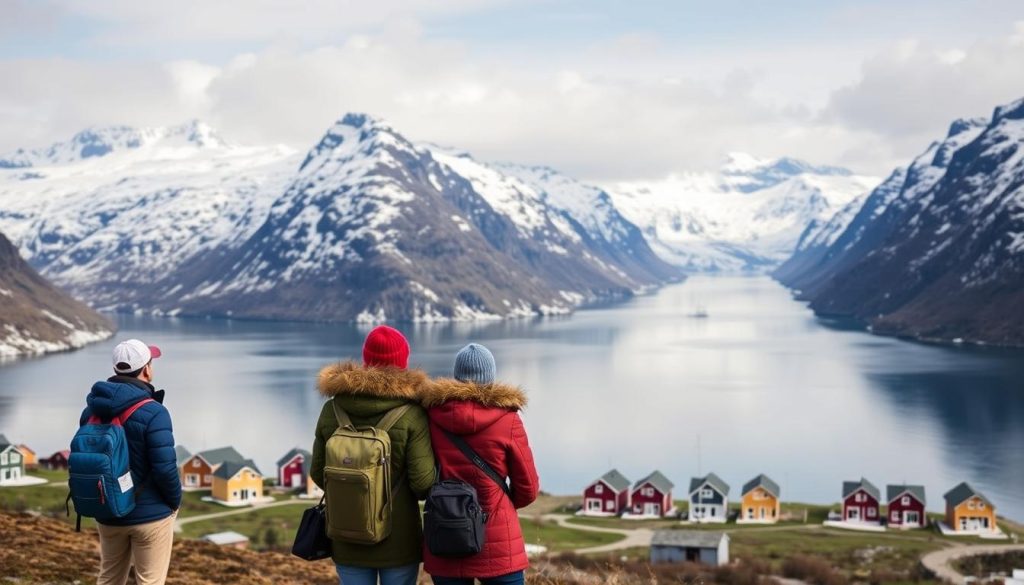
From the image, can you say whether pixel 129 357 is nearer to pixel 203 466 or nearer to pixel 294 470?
pixel 294 470

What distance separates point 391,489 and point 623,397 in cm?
13263

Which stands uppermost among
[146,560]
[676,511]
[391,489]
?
[391,489]

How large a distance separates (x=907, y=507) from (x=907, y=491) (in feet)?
5.09

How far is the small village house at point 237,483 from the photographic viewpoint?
78.8 m

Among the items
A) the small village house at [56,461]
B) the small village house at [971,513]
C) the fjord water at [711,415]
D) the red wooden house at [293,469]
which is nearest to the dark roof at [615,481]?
the fjord water at [711,415]

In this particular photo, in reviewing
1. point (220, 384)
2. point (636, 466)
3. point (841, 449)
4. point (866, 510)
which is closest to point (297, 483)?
point (636, 466)

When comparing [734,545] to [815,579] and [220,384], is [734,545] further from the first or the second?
[220,384]

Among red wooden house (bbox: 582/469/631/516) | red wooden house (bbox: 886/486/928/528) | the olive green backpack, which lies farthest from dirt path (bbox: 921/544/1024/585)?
the olive green backpack

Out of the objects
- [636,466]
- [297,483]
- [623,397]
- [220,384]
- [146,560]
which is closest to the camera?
[146,560]

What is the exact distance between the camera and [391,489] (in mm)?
10898

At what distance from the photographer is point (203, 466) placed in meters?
86.4

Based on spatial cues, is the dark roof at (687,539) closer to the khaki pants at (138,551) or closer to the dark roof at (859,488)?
the dark roof at (859,488)

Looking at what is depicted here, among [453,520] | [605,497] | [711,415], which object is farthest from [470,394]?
[711,415]

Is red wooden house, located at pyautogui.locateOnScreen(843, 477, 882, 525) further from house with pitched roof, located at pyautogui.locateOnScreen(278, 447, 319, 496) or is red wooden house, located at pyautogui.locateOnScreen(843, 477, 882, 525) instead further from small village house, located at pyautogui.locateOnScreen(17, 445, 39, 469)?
small village house, located at pyautogui.locateOnScreen(17, 445, 39, 469)
